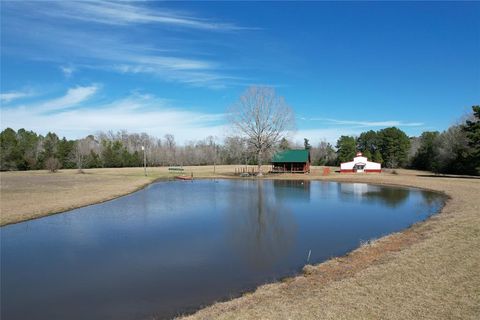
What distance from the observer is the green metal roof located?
59.6 metres

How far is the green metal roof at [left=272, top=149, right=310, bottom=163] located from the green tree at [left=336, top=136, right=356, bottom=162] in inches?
1444

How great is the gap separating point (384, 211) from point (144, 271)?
1700cm

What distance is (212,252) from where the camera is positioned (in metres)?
13.2

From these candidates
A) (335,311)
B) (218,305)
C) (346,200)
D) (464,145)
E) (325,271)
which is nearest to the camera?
(335,311)

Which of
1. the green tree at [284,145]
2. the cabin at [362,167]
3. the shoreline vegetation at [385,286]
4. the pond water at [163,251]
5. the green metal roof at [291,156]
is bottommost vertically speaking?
the pond water at [163,251]

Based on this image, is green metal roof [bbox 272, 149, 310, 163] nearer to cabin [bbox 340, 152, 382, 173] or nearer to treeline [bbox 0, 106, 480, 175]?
treeline [bbox 0, 106, 480, 175]

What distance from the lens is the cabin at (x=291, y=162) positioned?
59.5 m

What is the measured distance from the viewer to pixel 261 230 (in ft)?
55.8

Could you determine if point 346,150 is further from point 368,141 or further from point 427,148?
point 427,148

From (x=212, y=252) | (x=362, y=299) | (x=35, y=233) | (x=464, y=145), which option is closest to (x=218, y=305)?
(x=362, y=299)

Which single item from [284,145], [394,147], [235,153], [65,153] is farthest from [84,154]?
[394,147]

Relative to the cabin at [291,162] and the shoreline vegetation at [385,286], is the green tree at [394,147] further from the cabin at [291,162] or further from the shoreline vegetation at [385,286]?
the shoreline vegetation at [385,286]

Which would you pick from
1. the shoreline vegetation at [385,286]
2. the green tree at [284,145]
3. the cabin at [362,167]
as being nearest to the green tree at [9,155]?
the green tree at [284,145]

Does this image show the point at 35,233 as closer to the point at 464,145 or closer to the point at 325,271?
the point at 325,271
